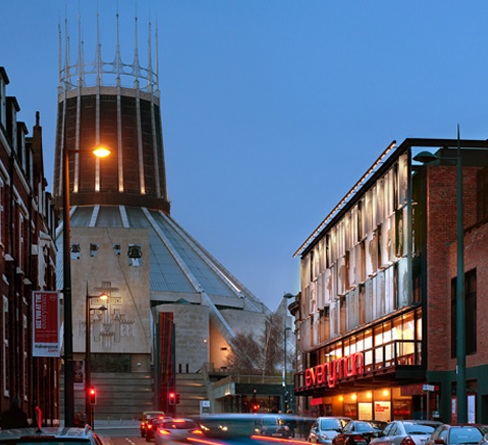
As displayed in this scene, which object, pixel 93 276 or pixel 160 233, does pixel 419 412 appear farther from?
pixel 160 233

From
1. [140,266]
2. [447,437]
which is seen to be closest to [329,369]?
[447,437]

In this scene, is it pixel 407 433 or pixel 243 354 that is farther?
pixel 243 354

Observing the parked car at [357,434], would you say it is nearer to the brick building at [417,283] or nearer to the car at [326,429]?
the car at [326,429]

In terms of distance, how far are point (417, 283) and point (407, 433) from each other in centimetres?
1871

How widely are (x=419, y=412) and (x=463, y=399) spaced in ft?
56.0

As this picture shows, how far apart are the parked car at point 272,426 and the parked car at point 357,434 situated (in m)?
Answer: 19.3

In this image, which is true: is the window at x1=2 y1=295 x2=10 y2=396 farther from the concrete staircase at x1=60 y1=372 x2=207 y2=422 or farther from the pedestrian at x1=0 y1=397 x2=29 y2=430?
the concrete staircase at x1=60 y1=372 x2=207 y2=422

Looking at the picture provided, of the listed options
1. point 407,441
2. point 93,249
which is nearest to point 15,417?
point 407,441

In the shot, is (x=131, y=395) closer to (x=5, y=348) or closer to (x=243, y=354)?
(x=243, y=354)

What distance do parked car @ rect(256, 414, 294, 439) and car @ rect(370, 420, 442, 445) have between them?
12800mm

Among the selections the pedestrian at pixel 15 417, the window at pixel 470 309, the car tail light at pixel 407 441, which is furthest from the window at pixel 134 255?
the pedestrian at pixel 15 417

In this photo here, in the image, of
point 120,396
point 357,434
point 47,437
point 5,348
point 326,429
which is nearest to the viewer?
point 47,437

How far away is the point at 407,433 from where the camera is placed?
3023cm

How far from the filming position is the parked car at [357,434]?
36.4 meters
